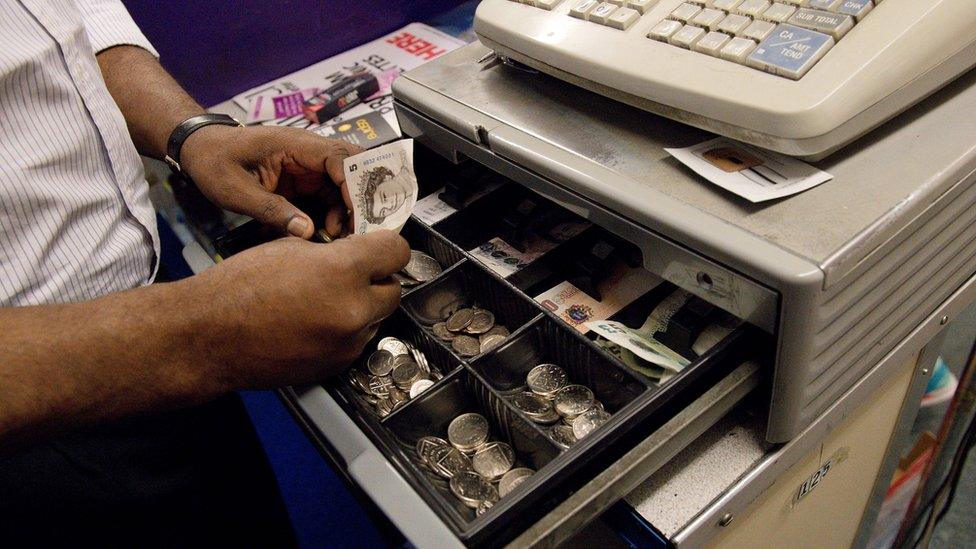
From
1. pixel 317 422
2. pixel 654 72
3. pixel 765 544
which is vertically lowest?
pixel 765 544

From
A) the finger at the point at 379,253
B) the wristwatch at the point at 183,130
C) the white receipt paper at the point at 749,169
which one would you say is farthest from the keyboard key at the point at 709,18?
the wristwatch at the point at 183,130

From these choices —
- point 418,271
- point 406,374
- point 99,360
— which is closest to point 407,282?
point 418,271

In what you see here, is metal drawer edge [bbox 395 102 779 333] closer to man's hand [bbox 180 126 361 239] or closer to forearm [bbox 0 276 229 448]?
man's hand [bbox 180 126 361 239]

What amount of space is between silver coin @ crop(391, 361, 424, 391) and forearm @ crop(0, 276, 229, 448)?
175mm

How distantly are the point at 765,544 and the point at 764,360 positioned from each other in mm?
301

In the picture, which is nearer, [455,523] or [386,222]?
[455,523]

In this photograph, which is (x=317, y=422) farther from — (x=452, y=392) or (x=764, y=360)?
(x=764, y=360)

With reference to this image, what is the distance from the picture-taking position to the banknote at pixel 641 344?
24.6 inches

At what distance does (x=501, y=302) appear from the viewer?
29.5 inches

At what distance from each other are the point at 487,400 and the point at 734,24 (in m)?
0.41

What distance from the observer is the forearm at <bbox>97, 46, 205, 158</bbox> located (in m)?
0.95

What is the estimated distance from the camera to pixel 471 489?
63 cm

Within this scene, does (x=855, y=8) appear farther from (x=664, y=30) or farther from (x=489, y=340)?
(x=489, y=340)

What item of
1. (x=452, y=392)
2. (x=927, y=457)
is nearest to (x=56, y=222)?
(x=452, y=392)
